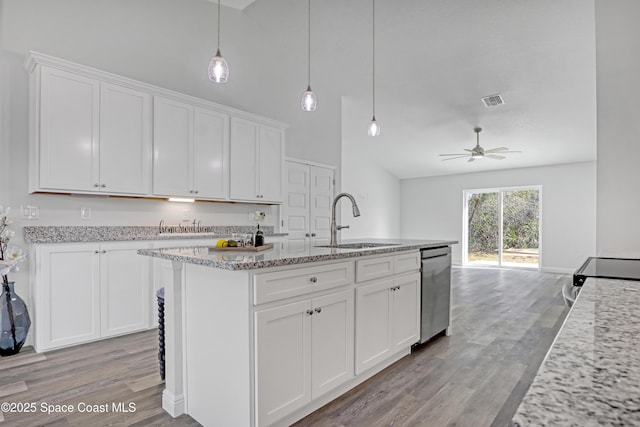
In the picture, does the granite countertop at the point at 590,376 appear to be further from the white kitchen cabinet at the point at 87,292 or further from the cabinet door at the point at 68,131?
the cabinet door at the point at 68,131

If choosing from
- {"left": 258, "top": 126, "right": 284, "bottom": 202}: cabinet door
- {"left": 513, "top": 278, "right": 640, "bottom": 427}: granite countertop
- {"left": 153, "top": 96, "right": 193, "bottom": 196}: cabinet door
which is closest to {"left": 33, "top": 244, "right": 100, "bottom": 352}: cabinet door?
{"left": 153, "top": 96, "right": 193, "bottom": 196}: cabinet door

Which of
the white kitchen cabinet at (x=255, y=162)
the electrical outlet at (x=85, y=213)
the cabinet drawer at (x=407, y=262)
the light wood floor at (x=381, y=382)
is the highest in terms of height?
the white kitchen cabinet at (x=255, y=162)

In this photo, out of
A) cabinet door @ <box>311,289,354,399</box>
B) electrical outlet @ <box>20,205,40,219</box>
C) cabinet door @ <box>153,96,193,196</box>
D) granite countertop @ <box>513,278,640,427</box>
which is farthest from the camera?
cabinet door @ <box>153,96,193,196</box>

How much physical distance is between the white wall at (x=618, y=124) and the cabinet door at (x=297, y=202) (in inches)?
142

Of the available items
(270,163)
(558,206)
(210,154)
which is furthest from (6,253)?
(558,206)

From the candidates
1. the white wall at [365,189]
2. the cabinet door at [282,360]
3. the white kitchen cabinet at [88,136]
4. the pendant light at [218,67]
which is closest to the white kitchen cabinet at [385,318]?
the cabinet door at [282,360]

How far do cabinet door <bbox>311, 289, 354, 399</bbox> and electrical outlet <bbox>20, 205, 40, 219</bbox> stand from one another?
286 centimetres

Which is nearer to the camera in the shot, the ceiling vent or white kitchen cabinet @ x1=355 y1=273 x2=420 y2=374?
white kitchen cabinet @ x1=355 y1=273 x2=420 y2=374

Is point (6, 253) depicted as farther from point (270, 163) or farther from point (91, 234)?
point (270, 163)

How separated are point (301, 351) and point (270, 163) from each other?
10.5ft

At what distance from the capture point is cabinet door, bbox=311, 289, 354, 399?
1.85m

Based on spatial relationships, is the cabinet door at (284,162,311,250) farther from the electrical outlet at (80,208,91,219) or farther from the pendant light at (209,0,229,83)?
the pendant light at (209,0,229,83)

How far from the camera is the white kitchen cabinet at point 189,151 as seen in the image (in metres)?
3.56

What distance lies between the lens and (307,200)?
5.43m
